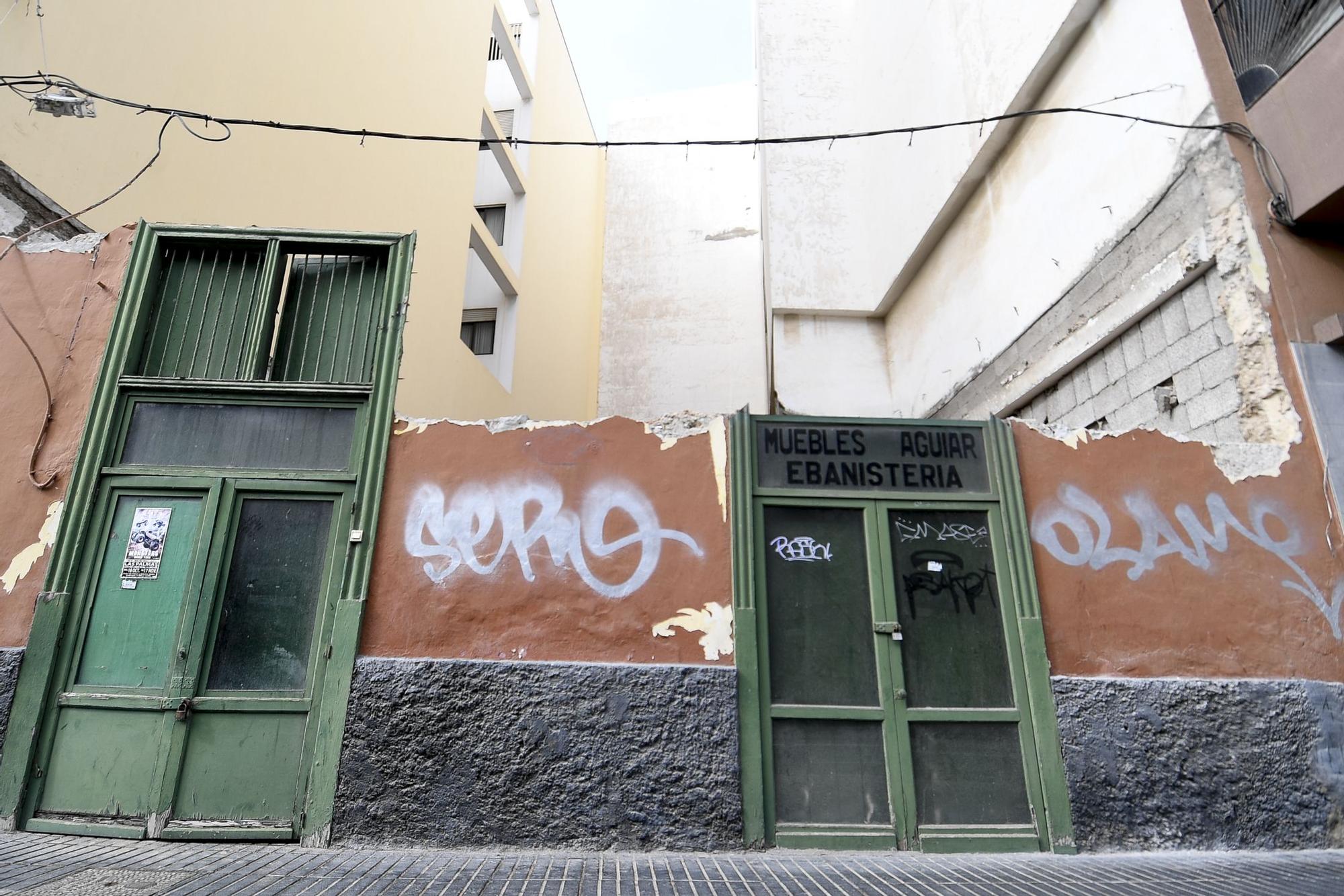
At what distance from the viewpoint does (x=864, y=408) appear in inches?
458

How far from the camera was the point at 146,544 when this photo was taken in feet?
16.2

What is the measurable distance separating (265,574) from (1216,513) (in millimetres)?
6233

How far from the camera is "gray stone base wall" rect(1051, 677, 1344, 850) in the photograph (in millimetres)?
4469

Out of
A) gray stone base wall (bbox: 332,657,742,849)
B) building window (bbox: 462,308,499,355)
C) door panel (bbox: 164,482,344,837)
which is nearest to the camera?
gray stone base wall (bbox: 332,657,742,849)

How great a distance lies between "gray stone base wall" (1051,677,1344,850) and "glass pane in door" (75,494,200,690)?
5561 mm

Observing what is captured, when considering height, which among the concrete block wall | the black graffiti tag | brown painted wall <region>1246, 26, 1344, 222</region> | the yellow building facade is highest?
the yellow building facade

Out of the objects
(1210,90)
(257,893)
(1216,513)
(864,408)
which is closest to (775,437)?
(1216,513)

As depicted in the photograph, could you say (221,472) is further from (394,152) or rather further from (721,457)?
(394,152)

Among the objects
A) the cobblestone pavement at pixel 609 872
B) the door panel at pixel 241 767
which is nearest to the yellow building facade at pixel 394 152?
the door panel at pixel 241 767

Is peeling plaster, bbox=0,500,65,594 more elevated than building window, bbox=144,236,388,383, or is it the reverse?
building window, bbox=144,236,388,383

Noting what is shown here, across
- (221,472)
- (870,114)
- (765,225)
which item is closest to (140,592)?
(221,472)

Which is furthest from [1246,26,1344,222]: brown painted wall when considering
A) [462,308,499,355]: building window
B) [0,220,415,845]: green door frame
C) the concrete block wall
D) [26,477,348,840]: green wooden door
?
[462,308,499,355]: building window

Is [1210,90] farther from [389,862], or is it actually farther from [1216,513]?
[389,862]

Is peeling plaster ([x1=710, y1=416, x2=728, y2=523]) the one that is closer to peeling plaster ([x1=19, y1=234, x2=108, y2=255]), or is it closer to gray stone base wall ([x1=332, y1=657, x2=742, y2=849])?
gray stone base wall ([x1=332, y1=657, x2=742, y2=849])
